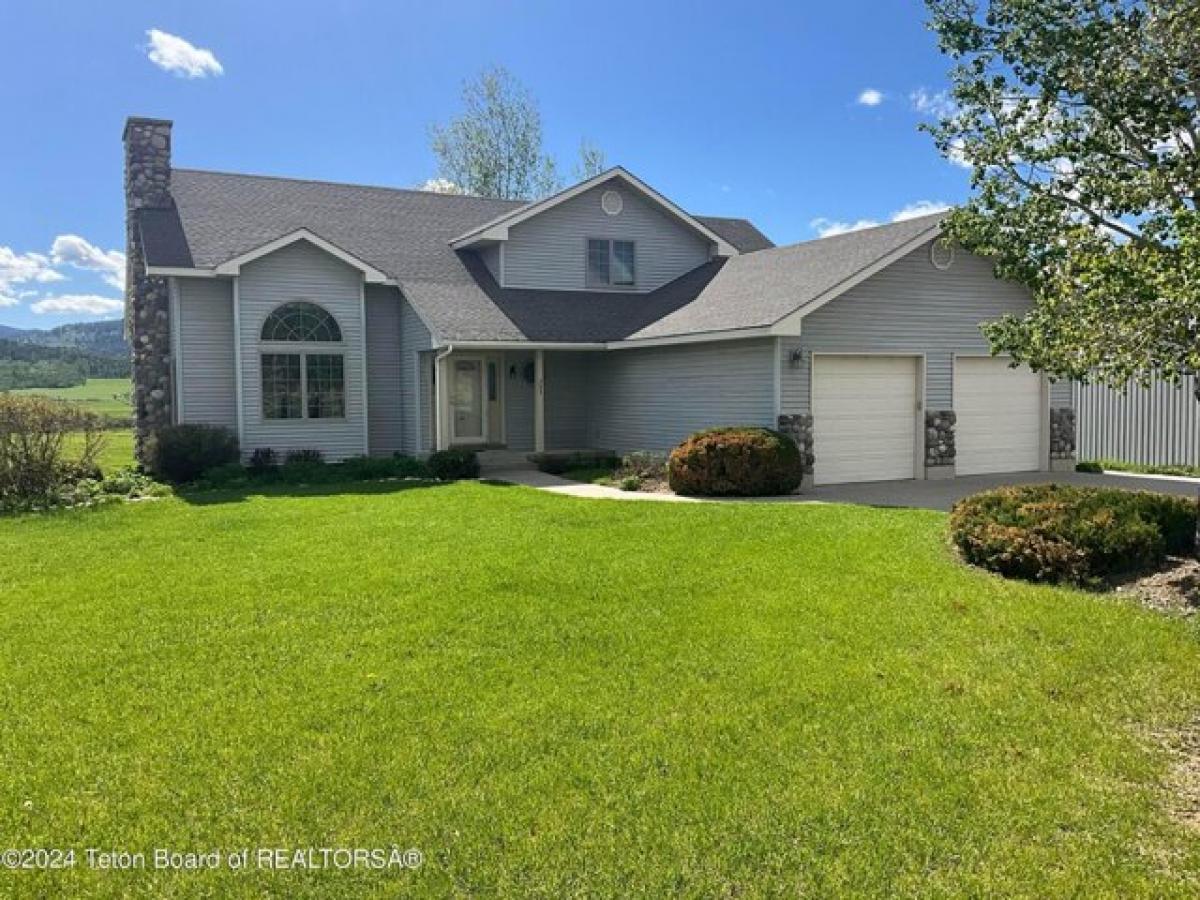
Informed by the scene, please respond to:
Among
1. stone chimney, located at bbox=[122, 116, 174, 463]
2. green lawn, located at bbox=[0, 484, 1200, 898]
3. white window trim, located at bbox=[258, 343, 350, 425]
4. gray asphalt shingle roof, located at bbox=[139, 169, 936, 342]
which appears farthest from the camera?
stone chimney, located at bbox=[122, 116, 174, 463]

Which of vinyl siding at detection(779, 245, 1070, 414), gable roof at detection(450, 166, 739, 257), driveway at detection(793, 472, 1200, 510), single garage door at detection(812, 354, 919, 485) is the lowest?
driveway at detection(793, 472, 1200, 510)

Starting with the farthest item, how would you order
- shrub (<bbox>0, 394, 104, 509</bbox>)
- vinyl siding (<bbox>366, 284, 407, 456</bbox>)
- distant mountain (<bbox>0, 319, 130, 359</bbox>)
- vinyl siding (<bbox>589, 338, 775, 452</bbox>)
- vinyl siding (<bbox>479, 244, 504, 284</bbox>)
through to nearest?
distant mountain (<bbox>0, 319, 130, 359</bbox>), vinyl siding (<bbox>479, 244, 504, 284</bbox>), vinyl siding (<bbox>366, 284, 407, 456</bbox>), vinyl siding (<bbox>589, 338, 775, 452</bbox>), shrub (<bbox>0, 394, 104, 509</bbox>)

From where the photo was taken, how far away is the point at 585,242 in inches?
806

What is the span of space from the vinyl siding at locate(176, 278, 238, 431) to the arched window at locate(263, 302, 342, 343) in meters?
0.83

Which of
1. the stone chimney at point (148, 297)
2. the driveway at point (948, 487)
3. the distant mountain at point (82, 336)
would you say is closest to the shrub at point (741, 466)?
the driveway at point (948, 487)

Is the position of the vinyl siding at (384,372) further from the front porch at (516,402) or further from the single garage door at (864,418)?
the single garage door at (864,418)

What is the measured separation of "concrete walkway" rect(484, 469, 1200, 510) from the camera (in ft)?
42.3

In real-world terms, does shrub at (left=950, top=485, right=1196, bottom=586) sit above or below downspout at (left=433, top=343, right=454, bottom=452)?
below

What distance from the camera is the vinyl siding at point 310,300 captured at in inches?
672

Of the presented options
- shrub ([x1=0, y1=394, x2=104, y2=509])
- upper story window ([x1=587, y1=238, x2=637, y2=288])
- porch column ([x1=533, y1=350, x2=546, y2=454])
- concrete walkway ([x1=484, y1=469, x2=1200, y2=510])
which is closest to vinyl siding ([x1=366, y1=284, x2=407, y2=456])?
porch column ([x1=533, y1=350, x2=546, y2=454])

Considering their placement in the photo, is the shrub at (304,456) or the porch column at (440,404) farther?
the shrub at (304,456)

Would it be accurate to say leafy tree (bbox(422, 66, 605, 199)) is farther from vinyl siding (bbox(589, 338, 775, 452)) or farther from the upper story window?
vinyl siding (bbox(589, 338, 775, 452))

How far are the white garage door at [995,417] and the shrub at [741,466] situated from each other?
410 cm

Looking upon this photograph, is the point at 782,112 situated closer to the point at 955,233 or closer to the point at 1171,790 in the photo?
the point at 955,233
